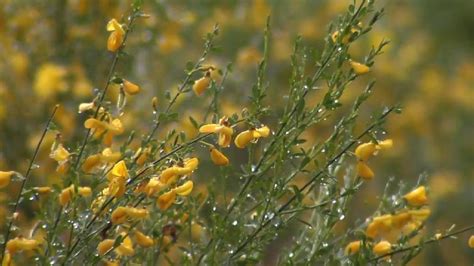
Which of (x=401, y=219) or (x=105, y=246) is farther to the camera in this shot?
(x=401, y=219)

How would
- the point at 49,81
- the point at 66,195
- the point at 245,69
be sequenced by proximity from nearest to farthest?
the point at 66,195 → the point at 49,81 → the point at 245,69

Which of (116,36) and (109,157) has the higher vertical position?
(116,36)

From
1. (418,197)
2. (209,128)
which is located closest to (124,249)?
(209,128)

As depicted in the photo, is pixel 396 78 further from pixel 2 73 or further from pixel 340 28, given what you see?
pixel 340 28

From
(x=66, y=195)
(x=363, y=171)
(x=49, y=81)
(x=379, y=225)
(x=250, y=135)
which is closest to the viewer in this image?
(x=66, y=195)

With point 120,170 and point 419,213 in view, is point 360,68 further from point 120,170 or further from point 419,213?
point 120,170

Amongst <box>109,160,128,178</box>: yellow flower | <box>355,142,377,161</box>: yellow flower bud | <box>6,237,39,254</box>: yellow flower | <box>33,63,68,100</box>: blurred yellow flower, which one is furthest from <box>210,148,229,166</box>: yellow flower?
<box>33,63,68,100</box>: blurred yellow flower

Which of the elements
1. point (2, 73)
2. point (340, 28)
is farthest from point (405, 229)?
point (2, 73)

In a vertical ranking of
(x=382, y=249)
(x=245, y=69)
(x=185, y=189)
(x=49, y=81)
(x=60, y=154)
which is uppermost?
(x=245, y=69)
